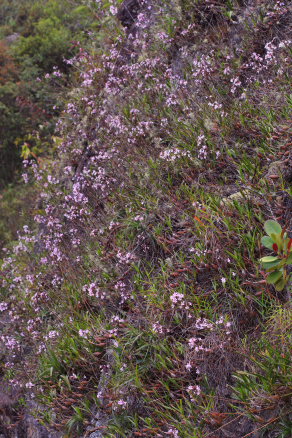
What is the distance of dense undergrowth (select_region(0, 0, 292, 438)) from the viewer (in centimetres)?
370

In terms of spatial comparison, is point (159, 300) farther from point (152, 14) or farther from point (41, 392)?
point (152, 14)

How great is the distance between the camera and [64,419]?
4652 millimetres

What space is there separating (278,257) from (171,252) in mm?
1424

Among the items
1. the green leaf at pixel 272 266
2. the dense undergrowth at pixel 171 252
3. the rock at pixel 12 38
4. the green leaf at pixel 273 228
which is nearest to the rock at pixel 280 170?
the dense undergrowth at pixel 171 252

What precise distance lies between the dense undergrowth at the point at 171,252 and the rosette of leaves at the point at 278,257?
12cm

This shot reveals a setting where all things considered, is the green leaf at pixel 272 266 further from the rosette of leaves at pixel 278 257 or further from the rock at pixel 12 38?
the rock at pixel 12 38

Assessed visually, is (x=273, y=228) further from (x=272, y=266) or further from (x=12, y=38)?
(x=12, y=38)

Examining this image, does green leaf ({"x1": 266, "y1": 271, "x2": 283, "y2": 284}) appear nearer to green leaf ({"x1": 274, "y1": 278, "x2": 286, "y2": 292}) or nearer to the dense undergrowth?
green leaf ({"x1": 274, "y1": 278, "x2": 286, "y2": 292})

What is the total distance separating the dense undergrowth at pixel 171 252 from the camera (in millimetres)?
3701

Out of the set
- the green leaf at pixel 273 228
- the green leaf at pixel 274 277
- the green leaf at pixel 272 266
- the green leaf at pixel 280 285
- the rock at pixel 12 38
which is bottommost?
the rock at pixel 12 38

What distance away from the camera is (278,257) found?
136 inches

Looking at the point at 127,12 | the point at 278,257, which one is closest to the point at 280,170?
the point at 278,257

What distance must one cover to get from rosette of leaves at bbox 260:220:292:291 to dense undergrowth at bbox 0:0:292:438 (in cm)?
12

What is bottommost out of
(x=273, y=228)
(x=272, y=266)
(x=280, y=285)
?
(x=280, y=285)
